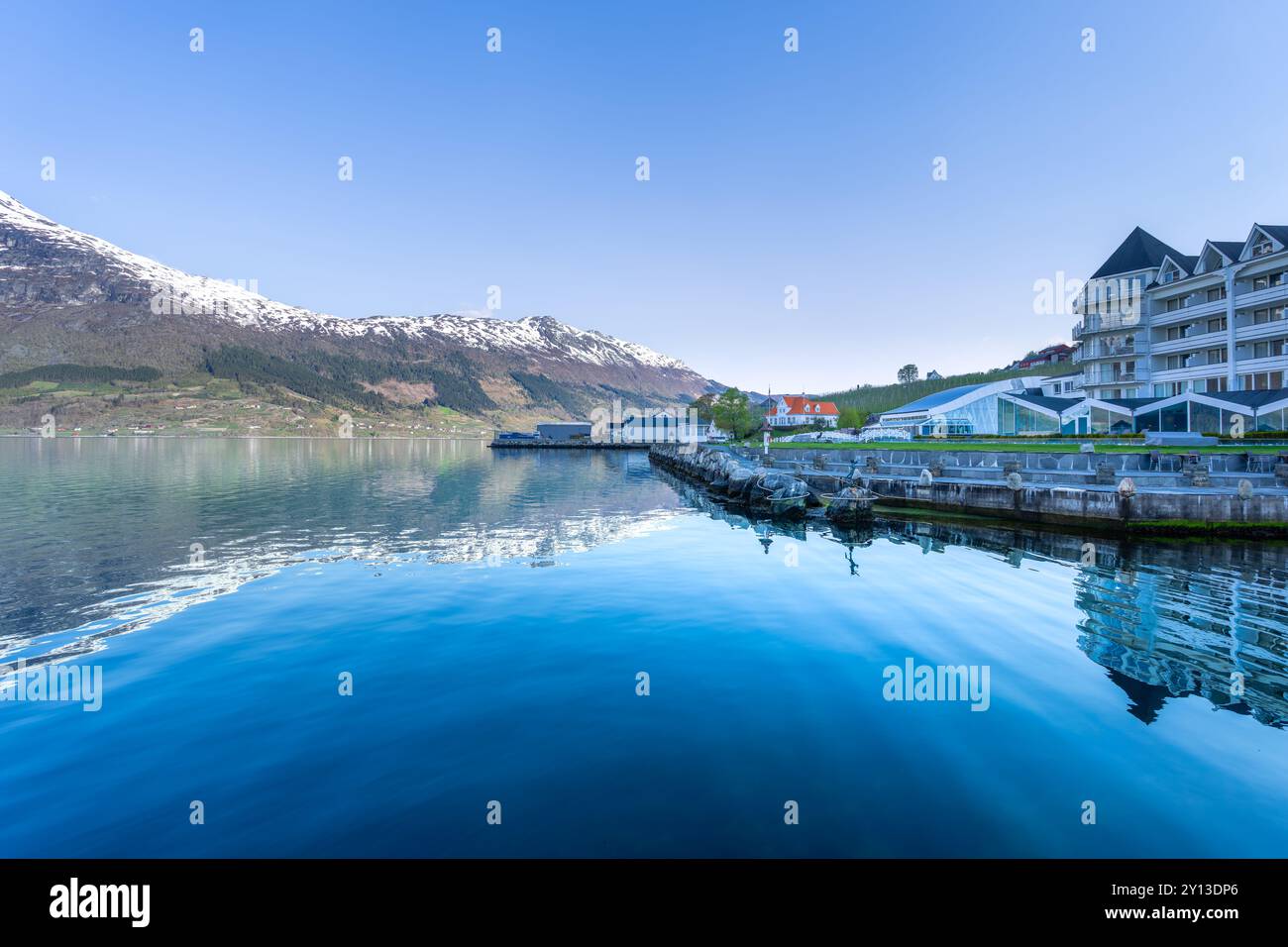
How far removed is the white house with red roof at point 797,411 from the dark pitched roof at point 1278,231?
90590mm

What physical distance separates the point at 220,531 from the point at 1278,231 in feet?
269

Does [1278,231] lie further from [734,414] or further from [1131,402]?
[734,414]

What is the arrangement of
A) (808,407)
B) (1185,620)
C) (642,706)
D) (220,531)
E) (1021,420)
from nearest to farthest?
(642,706)
(1185,620)
(220,531)
(1021,420)
(808,407)

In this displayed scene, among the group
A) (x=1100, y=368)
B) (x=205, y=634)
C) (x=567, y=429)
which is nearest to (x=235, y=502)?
(x=205, y=634)

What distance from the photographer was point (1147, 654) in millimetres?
13625

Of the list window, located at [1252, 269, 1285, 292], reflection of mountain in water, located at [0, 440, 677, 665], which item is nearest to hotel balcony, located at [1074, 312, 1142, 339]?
window, located at [1252, 269, 1285, 292]

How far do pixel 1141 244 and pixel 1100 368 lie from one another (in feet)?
49.0

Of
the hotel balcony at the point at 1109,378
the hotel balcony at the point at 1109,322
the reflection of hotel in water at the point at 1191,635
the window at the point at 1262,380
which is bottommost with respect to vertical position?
the reflection of hotel in water at the point at 1191,635

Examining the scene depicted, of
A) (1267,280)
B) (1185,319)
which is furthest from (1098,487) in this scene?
(1185,319)

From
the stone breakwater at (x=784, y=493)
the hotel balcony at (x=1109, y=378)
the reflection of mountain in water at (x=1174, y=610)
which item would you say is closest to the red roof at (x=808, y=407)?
the hotel balcony at (x=1109, y=378)

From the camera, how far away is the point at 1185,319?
190ft

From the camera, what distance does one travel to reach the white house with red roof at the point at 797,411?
144 meters

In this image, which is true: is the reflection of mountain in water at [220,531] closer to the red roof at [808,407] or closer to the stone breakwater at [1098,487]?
the stone breakwater at [1098,487]
